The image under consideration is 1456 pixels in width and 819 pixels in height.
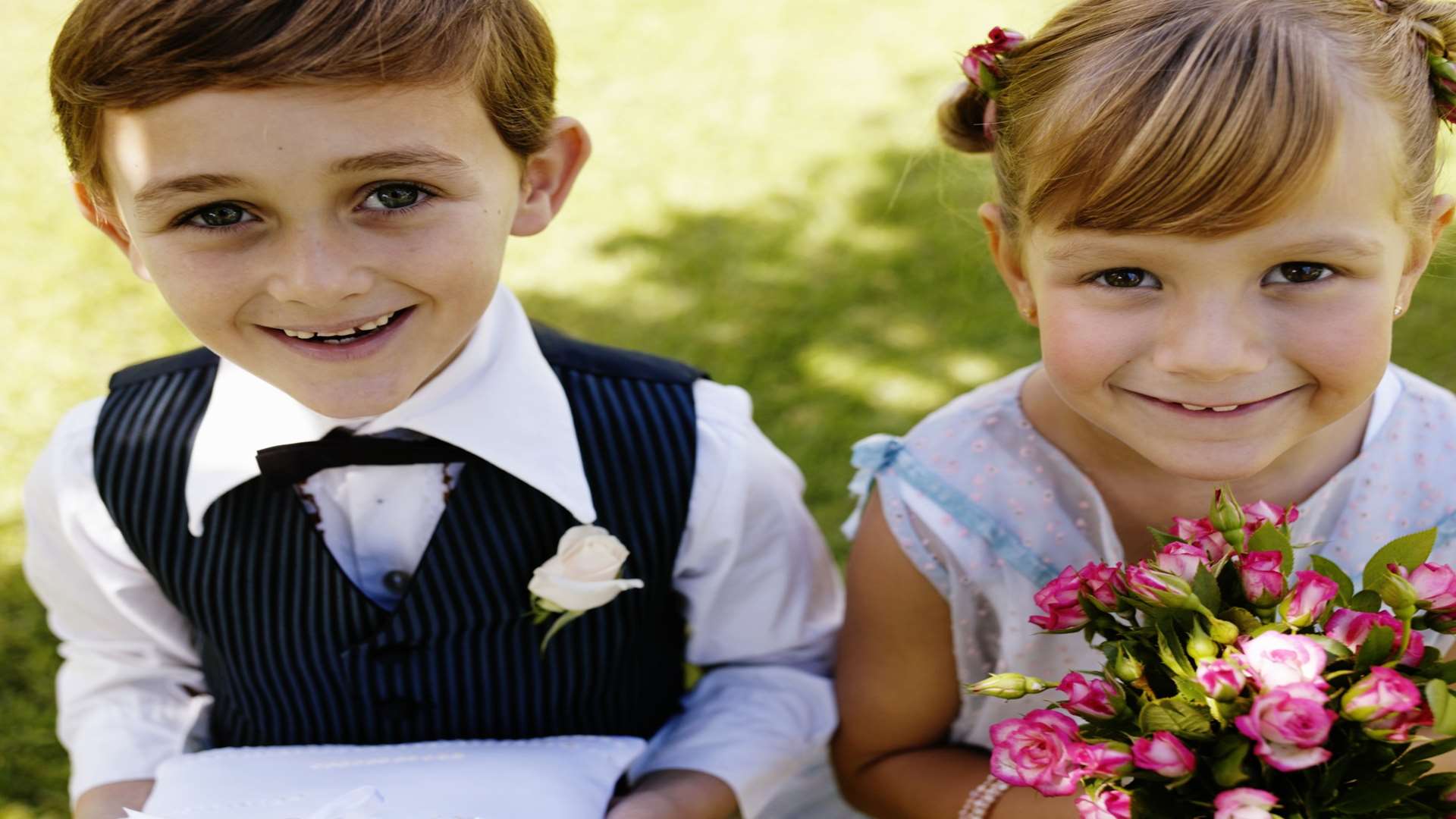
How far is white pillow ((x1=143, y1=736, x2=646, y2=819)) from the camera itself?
188 cm

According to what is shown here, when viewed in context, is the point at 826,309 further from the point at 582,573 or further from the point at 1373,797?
the point at 1373,797

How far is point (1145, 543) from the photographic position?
204 centimetres

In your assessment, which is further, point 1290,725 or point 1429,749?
point 1429,749

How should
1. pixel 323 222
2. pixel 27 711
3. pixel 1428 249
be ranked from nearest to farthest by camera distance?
pixel 323 222 < pixel 1428 249 < pixel 27 711

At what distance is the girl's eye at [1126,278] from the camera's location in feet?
5.41

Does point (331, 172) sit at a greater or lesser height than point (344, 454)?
greater

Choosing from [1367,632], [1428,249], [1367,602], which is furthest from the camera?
[1428,249]

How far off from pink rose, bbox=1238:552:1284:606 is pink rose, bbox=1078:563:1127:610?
5.1 inches

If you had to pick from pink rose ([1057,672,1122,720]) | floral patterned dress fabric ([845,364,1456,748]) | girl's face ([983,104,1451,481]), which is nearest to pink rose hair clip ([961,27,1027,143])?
girl's face ([983,104,1451,481])

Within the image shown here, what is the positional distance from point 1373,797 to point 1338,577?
25 centimetres

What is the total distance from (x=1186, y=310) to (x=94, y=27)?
4.15 feet

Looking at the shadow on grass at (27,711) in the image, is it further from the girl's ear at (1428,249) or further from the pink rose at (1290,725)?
the girl's ear at (1428,249)

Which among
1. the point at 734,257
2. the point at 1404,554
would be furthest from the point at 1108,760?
the point at 734,257

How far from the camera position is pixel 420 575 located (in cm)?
195
